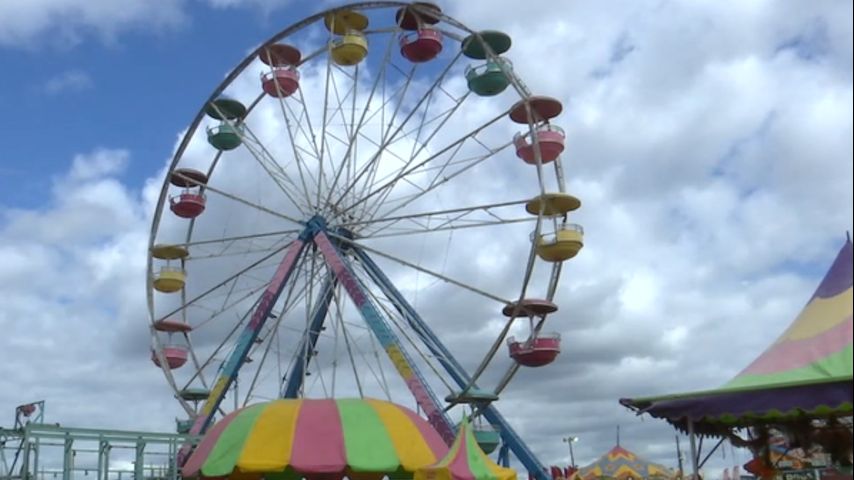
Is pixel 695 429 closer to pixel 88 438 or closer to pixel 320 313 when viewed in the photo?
pixel 88 438

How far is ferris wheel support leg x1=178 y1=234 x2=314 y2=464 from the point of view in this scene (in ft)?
75.7

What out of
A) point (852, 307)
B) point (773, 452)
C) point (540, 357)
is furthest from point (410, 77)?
point (852, 307)

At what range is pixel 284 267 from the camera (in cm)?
2316

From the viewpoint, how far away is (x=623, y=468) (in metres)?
39.7

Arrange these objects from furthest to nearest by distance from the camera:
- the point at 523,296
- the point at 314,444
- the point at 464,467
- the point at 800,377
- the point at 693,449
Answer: the point at 523,296 → the point at 314,444 → the point at 464,467 → the point at 693,449 → the point at 800,377

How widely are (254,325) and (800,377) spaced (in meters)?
17.5

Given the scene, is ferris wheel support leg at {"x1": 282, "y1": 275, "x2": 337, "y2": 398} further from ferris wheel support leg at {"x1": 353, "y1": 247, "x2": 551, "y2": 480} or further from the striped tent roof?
the striped tent roof

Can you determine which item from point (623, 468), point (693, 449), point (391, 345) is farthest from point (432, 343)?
point (623, 468)

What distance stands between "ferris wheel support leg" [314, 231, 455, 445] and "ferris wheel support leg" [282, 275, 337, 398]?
2.01 feet

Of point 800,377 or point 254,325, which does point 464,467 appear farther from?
point 254,325

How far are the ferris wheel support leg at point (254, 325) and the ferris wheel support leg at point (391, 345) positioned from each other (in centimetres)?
114

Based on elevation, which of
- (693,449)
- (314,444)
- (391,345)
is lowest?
(693,449)

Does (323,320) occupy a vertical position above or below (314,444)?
above

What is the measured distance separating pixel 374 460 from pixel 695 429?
542cm
